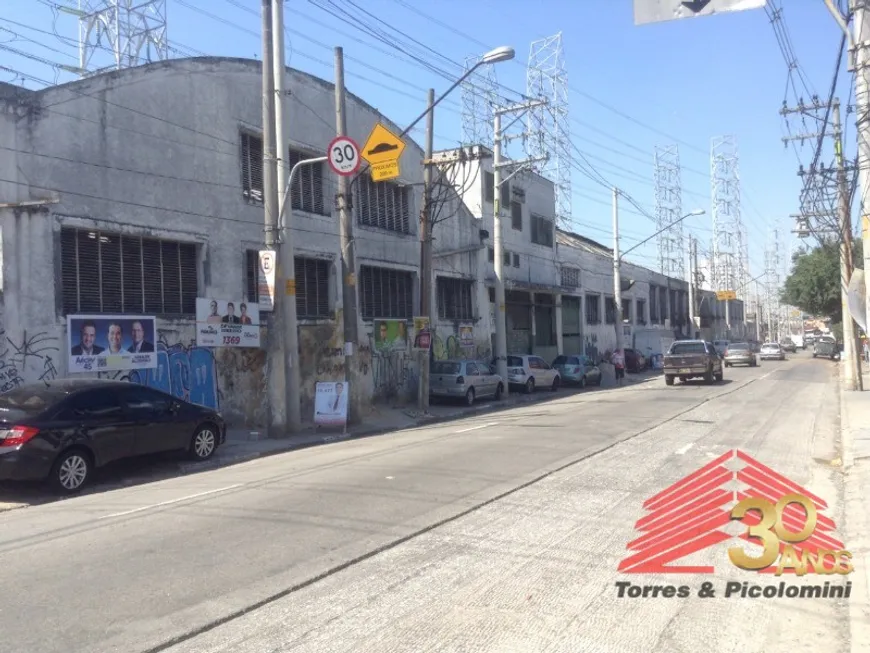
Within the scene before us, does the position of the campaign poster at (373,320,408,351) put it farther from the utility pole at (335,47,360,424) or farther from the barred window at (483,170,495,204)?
the barred window at (483,170,495,204)

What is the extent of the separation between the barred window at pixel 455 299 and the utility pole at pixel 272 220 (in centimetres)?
1371

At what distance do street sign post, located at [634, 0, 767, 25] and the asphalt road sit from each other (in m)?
5.71

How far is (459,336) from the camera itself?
31172 mm

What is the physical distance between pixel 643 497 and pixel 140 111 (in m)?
14.2

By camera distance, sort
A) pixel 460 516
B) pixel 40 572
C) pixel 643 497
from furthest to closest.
Result: pixel 643 497 < pixel 460 516 < pixel 40 572

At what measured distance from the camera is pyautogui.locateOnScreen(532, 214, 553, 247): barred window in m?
40.4

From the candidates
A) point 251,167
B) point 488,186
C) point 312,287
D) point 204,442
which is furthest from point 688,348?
point 204,442

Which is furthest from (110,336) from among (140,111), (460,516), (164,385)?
(460,516)

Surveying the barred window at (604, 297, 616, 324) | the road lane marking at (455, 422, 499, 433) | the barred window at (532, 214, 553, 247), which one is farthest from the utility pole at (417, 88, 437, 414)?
the barred window at (604, 297, 616, 324)

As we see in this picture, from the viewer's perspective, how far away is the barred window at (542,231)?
40.4 m

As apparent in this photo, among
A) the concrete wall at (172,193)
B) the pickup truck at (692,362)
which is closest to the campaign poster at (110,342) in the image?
the concrete wall at (172,193)

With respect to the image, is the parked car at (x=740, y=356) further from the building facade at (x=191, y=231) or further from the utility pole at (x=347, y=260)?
the utility pole at (x=347, y=260)

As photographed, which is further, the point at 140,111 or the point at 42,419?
the point at 140,111

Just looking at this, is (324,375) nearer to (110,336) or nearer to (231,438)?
(231,438)
